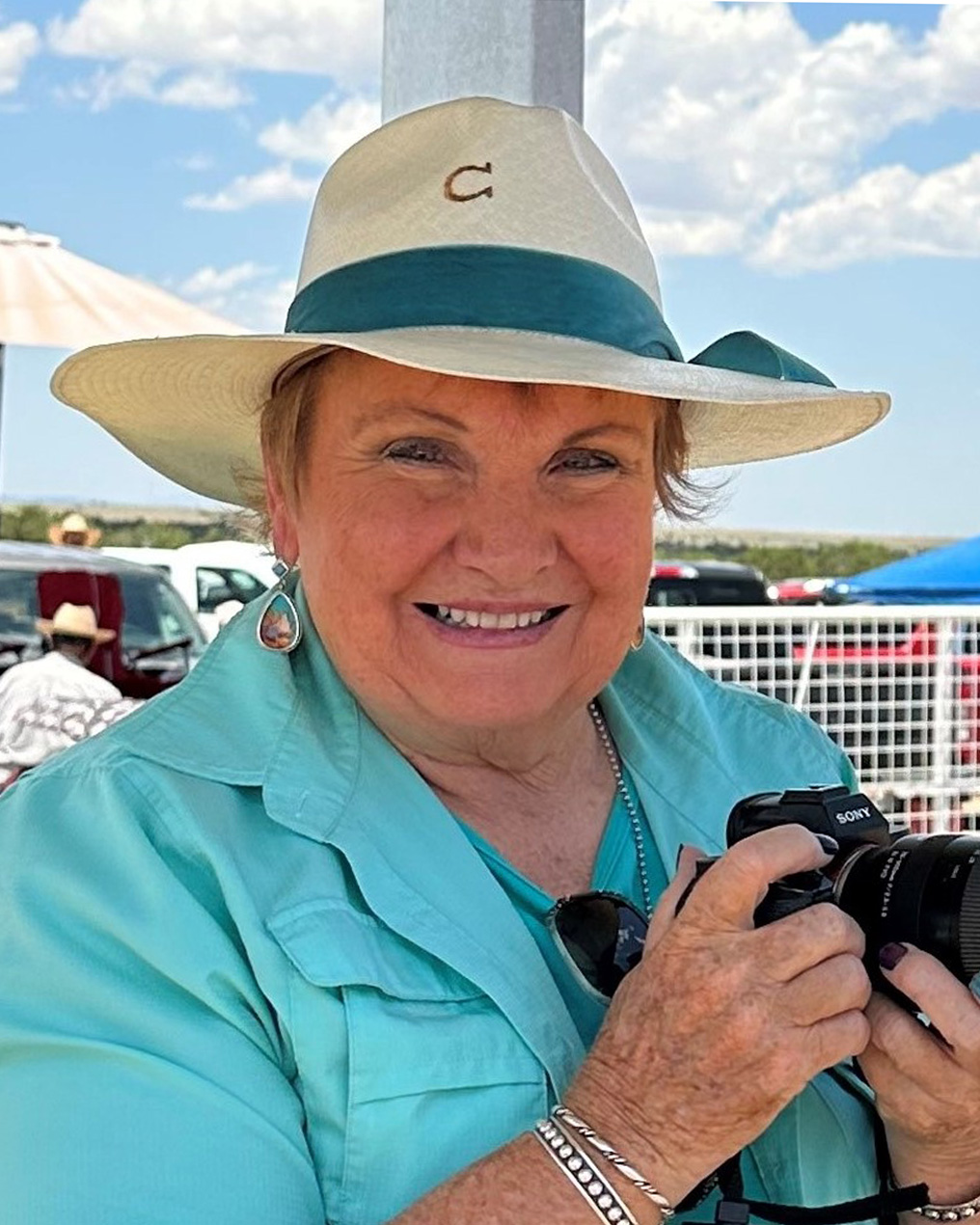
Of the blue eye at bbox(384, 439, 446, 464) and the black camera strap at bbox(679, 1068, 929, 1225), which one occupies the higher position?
the blue eye at bbox(384, 439, 446, 464)

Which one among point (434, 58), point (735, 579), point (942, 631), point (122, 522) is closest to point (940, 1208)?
point (434, 58)

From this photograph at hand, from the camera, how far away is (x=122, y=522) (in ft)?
130

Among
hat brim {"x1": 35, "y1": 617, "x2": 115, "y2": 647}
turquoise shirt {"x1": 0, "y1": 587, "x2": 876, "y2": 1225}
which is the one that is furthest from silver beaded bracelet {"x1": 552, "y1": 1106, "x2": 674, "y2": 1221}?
hat brim {"x1": 35, "y1": 617, "x2": 115, "y2": 647}

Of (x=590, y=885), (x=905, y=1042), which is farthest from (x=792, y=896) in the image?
(x=590, y=885)

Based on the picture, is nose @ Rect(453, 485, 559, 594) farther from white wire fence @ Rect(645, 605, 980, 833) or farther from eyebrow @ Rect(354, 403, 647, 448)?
white wire fence @ Rect(645, 605, 980, 833)

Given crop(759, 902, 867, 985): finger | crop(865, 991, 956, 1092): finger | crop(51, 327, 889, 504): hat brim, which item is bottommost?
crop(865, 991, 956, 1092): finger

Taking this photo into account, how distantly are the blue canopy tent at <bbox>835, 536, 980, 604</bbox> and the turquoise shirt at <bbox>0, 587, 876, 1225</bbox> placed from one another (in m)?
5.98

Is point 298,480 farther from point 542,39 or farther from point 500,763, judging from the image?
point 542,39

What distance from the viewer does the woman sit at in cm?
136

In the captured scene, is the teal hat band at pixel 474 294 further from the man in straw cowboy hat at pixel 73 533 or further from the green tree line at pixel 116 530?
the green tree line at pixel 116 530

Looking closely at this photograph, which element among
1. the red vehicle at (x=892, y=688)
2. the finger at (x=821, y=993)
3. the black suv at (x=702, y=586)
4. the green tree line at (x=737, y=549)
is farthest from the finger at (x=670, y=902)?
the green tree line at (x=737, y=549)

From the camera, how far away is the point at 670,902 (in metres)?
1.42

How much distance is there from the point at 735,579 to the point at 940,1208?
14.1 metres

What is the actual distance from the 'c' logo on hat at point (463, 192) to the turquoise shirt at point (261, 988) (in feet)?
1.49
